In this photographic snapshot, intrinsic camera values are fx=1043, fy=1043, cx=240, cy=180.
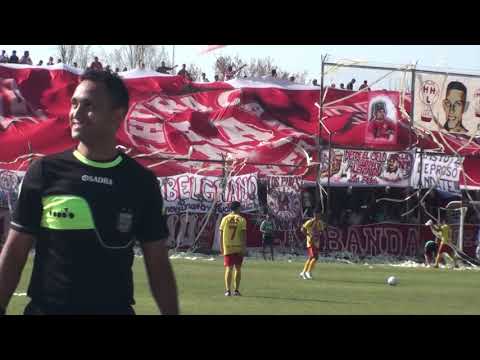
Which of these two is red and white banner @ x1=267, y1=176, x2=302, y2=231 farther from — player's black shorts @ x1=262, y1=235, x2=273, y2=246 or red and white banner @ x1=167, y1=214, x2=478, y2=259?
player's black shorts @ x1=262, y1=235, x2=273, y2=246

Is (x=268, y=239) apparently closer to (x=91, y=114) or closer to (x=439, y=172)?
(x=439, y=172)

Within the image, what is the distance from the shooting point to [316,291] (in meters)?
23.7

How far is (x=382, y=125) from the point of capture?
141ft

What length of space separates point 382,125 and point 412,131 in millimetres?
1249

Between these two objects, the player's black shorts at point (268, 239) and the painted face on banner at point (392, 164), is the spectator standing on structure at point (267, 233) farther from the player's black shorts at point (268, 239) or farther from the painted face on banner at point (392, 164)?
the painted face on banner at point (392, 164)

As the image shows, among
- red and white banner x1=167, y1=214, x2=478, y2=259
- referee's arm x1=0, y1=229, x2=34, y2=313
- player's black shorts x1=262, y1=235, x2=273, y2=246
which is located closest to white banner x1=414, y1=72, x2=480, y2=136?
red and white banner x1=167, y1=214, x2=478, y2=259

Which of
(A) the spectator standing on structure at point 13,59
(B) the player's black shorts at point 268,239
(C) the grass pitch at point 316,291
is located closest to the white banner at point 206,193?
(B) the player's black shorts at point 268,239

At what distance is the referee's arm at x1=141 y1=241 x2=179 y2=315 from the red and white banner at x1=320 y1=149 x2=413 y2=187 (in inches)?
1427

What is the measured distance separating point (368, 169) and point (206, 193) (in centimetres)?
652

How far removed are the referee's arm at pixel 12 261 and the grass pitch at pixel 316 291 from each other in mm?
8967

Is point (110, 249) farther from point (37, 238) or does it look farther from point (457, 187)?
point (457, 187)

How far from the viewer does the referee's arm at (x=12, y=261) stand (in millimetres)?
5000

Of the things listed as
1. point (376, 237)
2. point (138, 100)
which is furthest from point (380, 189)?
point (138, 100)
